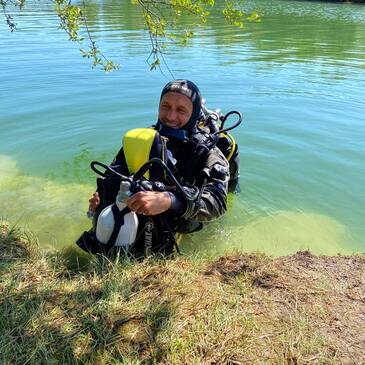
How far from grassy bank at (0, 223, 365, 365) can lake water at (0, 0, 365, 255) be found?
1.12m

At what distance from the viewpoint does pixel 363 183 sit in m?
5.64

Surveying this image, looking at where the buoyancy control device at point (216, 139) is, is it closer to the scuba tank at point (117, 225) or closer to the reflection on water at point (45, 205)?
the scuba tank at point (117, 225)

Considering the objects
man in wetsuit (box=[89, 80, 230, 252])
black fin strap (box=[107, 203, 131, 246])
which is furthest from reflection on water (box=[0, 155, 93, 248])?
black fin strap (box=[107, 203, 131, 246])

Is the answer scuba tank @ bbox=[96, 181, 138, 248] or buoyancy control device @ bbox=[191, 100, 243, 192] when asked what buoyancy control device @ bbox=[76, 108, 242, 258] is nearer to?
scuba tank @ bbox=[96, 181, 138, 248]

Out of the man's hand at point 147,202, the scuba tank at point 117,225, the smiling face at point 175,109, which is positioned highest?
the smiling face at point 175,109

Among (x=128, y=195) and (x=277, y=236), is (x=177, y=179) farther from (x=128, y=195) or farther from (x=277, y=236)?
(x=277, y=236)

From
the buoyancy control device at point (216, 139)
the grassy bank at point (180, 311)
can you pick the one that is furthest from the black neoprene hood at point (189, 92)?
the grassy bank at point (180, 311)

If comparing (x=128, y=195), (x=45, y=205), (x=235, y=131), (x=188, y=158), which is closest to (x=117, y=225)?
(x=128, y=195)

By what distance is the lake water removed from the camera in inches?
188

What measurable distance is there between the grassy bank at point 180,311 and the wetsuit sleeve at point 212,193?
0.37 metres

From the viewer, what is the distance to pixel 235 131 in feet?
24.0

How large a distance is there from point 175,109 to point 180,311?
1.84 m

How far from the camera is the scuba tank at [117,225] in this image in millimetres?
3160

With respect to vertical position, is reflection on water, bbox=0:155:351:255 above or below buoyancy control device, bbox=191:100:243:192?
below
